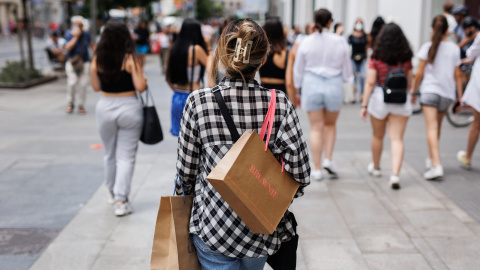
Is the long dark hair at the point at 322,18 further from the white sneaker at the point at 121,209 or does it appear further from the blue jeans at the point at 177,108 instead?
the white sneaker at the point at 121,209

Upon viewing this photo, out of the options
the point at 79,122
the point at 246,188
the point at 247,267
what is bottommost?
the point at 79,122

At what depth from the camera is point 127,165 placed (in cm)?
504

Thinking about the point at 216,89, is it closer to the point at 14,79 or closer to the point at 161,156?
the point at 161,156

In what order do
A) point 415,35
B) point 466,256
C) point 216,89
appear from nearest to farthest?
point 216,89
point 466,256
point 415,35

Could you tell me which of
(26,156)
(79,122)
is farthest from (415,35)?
(26,156)

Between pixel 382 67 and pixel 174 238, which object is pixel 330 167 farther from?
pixel 174 238

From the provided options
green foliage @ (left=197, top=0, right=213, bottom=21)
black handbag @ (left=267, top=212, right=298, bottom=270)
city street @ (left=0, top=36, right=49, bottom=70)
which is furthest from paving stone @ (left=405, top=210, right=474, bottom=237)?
green foliage @ (left=197, top=0, right=213, bottom=21)

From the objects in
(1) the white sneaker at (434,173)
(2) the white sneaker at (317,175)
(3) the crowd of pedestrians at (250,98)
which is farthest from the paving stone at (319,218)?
(1) the white sneaker at (434,173)

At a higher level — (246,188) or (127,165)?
(246,188)

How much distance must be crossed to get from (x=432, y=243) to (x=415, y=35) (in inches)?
514

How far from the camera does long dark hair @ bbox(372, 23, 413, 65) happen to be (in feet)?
18.1

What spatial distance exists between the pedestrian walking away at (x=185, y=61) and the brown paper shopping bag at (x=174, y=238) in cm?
304

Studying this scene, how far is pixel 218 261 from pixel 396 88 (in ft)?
12.5

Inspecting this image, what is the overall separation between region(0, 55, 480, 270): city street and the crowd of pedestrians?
0.99 ft
